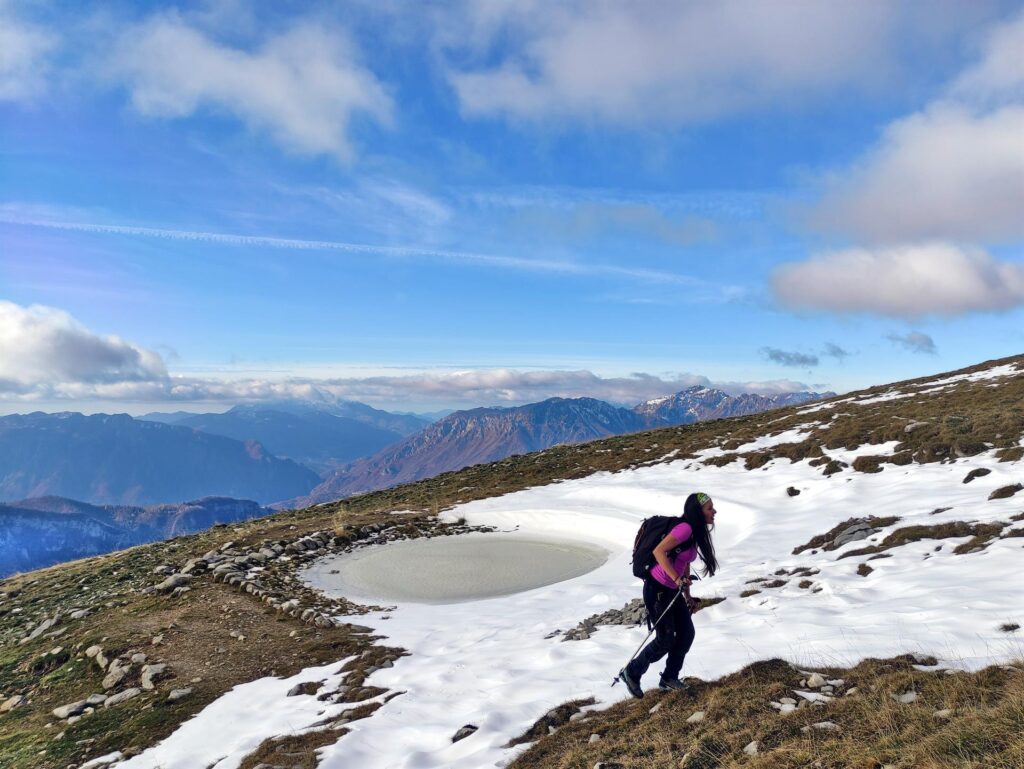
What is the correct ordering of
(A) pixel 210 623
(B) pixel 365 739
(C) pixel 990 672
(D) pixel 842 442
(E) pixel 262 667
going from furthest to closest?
(D) pixel 842 442 → (A) pixel 210 623 → (E) pixel 262 667 → (B) pixel 365 739 → (C) pixel 990 672

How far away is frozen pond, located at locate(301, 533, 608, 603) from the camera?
19.3 metres

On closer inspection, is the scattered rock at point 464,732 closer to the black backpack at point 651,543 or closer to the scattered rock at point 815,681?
the black backpack at point 651,543

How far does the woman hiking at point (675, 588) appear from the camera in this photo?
7781 mm

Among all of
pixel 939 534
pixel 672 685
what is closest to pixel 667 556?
pixel 672 685

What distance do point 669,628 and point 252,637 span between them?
11.7 meters

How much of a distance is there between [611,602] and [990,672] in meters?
9.74

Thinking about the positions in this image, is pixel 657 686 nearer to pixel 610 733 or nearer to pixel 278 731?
pixel 610 733

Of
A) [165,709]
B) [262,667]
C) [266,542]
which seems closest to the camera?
A: [165,709]

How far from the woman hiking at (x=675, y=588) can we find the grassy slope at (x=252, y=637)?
60 centimetres

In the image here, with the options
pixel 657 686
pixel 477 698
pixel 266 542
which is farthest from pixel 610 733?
pixel 266 542

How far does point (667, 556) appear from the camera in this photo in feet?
25.5

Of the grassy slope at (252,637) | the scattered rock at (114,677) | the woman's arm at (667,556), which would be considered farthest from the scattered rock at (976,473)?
the scattered rock at (114,677)

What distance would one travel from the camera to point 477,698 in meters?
9.42

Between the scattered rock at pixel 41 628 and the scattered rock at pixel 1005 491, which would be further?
the scattered rock at pixel 1005 491
